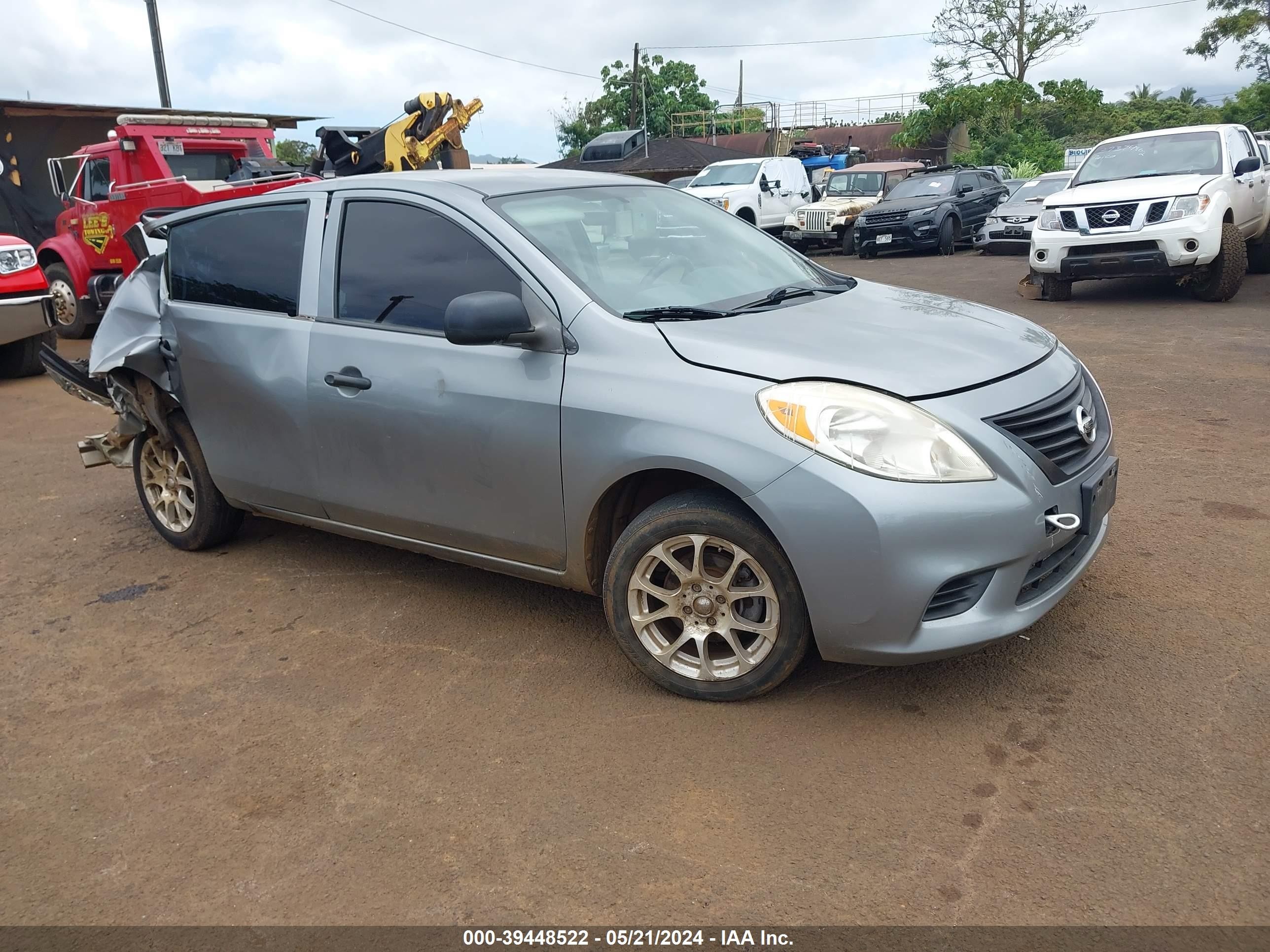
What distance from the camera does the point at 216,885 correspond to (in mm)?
2715

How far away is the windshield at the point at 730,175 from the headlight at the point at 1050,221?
9.52m

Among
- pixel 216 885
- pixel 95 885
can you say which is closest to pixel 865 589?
pixel 216 885

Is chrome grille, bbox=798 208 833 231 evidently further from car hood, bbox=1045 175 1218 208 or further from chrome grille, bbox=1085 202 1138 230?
chrome grille, bbox=1085 202 1138 230

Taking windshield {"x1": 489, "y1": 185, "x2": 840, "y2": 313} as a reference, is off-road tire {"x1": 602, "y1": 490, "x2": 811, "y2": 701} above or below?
below

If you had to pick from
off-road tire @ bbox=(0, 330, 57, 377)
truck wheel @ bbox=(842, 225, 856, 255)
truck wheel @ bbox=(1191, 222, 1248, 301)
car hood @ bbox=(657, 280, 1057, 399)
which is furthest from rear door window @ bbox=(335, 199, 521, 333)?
truck wheel @ bbox=(842, 225, 856, 255)

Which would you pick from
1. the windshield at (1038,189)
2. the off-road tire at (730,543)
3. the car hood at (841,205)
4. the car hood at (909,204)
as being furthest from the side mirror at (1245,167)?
the off-road tire at (730,543)

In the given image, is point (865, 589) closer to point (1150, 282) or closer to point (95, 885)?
point (95, 885)

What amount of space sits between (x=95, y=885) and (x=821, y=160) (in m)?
32.2

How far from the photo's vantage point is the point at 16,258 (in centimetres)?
977

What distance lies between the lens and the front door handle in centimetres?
400

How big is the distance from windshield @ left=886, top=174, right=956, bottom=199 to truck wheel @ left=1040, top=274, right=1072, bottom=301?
8.28 metres

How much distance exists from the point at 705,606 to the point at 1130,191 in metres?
9.40

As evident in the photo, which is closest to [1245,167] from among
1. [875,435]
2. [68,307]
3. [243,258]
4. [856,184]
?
[875,435]

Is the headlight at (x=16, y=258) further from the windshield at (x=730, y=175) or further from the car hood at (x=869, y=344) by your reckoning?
the windshield at (x=730, y=175)
